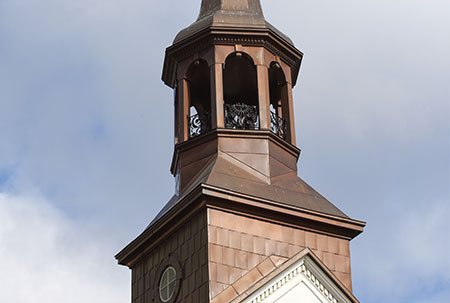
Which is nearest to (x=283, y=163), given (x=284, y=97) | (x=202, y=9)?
(x=284, y=97)

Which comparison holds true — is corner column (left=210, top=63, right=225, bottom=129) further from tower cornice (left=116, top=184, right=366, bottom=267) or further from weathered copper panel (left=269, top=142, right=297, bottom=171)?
tower cornice (left=116, top=184, right=366, bottom=267)

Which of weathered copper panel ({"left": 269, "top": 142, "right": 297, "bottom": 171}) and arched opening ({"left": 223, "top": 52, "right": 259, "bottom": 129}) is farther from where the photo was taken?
arched opening ({"left": 223, "top": 52, "right": 259, "bottom": 129})

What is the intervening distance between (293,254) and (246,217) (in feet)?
4.18

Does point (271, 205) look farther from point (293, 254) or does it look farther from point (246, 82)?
point (246, 82)

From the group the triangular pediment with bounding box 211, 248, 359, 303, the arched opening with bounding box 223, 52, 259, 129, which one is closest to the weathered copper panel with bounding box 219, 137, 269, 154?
the arched opening with bounding box 223, 52, 259, 129

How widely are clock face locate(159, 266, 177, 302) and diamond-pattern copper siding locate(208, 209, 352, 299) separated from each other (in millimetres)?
1470

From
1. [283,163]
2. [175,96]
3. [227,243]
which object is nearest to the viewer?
[227,243]

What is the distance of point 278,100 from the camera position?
2964 cm

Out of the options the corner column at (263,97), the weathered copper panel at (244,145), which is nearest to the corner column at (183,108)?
the weathered copper panel at (244,145)

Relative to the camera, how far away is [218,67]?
2797cm

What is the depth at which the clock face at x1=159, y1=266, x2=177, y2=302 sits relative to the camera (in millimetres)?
25812

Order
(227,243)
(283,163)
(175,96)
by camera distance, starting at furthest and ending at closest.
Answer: (175,96) < (283,163) < (227,243)

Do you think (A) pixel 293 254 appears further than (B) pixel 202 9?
No

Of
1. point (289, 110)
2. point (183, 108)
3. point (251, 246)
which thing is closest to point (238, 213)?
point (251, 246)
